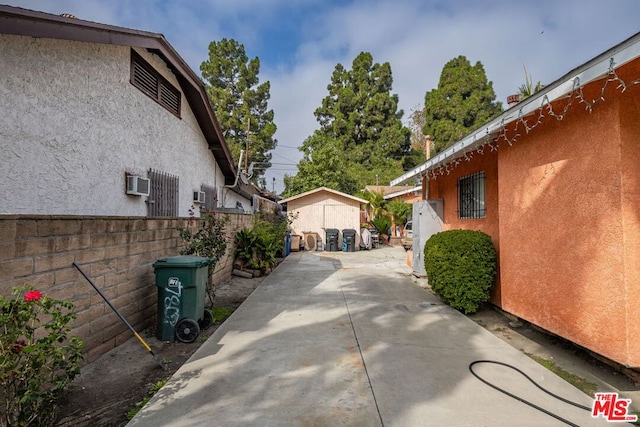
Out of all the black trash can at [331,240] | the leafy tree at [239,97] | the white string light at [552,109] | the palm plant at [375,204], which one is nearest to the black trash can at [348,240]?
the black trash can at [331,240]

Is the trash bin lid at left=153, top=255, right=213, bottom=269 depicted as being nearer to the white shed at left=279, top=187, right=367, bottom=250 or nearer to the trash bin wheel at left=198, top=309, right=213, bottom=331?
the trash bin wheel at left=198, top=309, right=213, bottom=331

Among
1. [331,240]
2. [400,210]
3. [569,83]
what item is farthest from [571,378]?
[400,210]

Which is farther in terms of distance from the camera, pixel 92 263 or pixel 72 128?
pixel 72 128

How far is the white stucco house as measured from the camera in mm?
4074

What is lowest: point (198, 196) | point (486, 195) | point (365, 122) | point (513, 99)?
point (486, 195)

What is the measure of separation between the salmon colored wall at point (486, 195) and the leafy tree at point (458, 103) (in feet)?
90.7

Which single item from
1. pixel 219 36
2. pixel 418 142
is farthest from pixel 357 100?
pixel 219 36

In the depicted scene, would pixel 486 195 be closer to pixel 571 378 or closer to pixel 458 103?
pixel 571 378

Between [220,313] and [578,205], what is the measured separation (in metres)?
5.46

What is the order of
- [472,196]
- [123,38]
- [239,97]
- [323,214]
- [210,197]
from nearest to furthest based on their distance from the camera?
[123,38]
[472,196]
[210,197]
[323,214]
[239,97]

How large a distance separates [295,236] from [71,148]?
41.5 feet

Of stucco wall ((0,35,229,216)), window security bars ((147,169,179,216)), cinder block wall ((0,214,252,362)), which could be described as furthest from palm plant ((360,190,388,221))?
cinder block wall ((0,214,252,362))

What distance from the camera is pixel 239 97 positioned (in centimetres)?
3522

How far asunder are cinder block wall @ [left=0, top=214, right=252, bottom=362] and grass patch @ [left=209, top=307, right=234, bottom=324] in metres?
0.94
